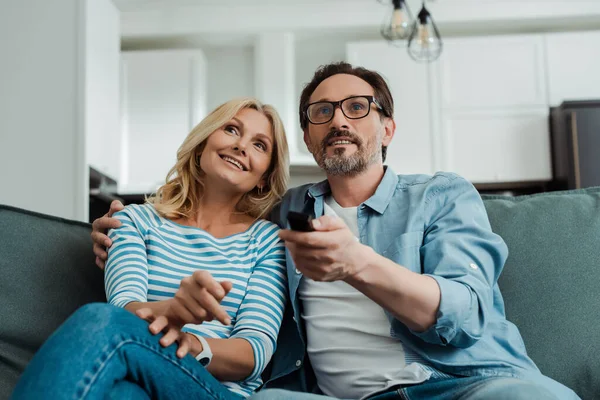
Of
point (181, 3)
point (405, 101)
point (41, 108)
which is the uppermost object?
point (181, 3)

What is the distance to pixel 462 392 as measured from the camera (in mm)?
1206

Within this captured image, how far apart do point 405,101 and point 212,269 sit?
379 cm

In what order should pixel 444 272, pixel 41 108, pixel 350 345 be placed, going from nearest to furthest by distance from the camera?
pixel 444 272
pixel 350 345
pixel 41 108

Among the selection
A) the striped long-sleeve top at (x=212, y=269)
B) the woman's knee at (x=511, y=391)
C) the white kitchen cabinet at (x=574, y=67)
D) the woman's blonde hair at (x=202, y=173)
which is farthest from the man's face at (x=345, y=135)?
the white kitchen cabinet at (x=574, y=67)

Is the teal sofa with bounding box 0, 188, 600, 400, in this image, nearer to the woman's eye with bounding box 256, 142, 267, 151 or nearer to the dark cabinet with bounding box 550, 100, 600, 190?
the woman's eye with bounding box 256, 142, 267, 151

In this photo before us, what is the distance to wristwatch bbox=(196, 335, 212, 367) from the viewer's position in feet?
4.01

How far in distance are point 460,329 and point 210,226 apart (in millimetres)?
687

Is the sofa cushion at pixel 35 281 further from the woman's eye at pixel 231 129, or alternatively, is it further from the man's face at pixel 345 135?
the man's face at pixel 345 135

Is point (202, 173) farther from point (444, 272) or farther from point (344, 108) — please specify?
point (444, 272)

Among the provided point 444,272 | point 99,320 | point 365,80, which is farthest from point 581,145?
point 99,320

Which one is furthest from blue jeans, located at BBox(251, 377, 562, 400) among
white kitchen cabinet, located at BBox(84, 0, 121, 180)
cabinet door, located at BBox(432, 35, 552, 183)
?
cabinet door, located at BBox(432, 35, 552, 183)

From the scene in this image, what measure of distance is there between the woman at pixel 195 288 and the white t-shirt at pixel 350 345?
0.30 feet

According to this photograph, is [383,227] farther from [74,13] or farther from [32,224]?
[74,13]

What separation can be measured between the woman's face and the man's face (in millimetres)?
122
